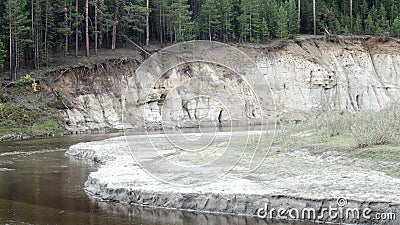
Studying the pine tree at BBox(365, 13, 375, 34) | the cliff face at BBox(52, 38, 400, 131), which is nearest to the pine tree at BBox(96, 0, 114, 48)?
the cliff face at BBox(52, 38, 400, 131)

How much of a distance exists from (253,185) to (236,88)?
156 feet

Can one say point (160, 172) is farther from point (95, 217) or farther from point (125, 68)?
point (125, 68)

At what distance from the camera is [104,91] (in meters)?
54.5

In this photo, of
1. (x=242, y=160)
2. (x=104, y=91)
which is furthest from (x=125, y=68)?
(x=242, y=160)

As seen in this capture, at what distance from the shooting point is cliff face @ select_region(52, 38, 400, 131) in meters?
52.9

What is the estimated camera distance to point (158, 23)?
6819 cm

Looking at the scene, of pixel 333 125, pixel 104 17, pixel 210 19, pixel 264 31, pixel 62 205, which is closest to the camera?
pixel 62 205

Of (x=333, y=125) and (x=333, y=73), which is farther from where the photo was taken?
(x=333, y=73)

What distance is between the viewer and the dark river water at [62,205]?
12938mm

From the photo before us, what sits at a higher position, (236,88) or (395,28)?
(395,28)

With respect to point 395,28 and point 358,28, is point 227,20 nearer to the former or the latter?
point 358,28

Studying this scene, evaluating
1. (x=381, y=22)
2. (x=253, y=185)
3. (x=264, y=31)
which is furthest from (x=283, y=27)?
(x=253, y=185)

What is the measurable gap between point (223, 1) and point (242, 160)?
51.8 m

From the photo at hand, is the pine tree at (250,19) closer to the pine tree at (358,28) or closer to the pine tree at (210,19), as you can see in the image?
the pine tree at (210,19)
